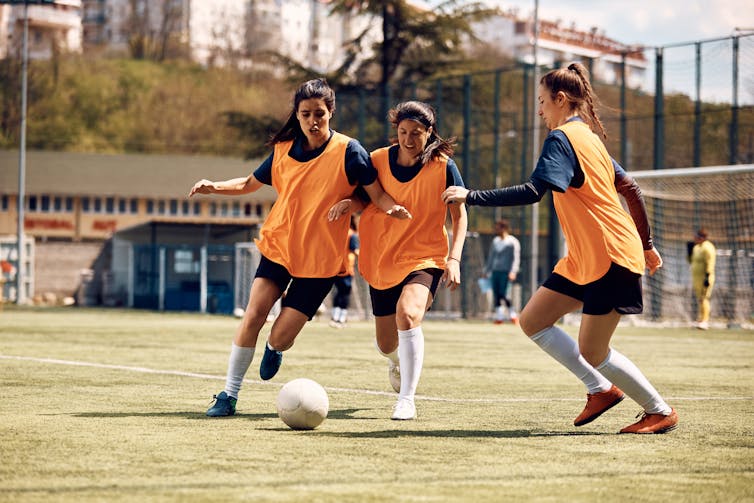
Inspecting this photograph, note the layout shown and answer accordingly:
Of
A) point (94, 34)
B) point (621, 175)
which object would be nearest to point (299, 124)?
point (621, 175)

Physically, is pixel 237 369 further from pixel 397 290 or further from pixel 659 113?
pixel 659 113

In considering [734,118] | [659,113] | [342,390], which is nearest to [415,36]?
[659,113]

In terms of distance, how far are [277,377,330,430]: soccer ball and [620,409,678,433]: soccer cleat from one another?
170 cm

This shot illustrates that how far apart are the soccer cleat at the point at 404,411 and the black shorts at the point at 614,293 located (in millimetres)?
1345

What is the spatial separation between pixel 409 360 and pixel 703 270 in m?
18.3

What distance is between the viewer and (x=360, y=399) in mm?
9484

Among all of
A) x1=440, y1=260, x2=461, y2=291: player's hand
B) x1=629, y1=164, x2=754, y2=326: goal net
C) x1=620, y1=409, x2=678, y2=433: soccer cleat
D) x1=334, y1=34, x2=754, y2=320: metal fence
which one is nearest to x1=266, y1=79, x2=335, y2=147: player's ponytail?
x1=440, y1=260, x2=461, y2=291: player's hand

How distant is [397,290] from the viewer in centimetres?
842

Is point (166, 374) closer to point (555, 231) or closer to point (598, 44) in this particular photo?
point (555, 231)

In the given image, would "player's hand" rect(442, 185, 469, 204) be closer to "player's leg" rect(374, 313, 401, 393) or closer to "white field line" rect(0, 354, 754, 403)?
"player's leg" rect(374, 313, 401, 393)

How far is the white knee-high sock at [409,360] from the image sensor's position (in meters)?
8.08

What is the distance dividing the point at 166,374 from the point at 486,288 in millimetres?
18701

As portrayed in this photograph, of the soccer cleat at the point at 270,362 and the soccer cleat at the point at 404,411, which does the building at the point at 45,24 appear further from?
the soccer cleat at the point at 404,411

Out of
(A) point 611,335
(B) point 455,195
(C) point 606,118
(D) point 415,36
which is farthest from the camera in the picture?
(D) point 415,36
